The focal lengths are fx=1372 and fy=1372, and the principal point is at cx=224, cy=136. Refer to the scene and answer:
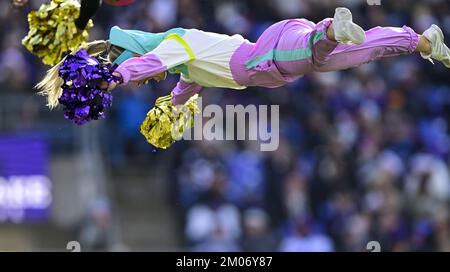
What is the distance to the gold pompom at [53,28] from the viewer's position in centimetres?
899

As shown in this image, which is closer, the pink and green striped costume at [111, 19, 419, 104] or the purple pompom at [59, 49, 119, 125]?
the purple pompom at [59, 49, 119, 125]

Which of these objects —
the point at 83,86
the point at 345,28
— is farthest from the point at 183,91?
the point at 345,28

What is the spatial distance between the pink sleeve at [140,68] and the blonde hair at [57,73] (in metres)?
0.38

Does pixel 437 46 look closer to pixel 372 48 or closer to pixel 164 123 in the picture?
pixel 372 48

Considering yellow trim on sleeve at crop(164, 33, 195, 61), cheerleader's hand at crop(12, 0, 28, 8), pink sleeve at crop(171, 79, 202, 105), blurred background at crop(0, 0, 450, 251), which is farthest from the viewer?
blurred background at crop(0, 0, 450, 251)

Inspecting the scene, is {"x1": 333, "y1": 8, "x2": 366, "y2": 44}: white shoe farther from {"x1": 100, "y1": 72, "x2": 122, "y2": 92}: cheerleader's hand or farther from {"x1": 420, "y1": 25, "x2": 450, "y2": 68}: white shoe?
{"x1": 100, "y1": 72, "x2": 122, "y2": 92}: cheerleader's hand

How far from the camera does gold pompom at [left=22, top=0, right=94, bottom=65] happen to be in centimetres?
899

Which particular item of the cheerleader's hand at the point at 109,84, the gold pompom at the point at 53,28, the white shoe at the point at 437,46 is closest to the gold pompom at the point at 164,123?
the cheerleader's hand at the point at 109,84

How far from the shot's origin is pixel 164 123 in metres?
9.62

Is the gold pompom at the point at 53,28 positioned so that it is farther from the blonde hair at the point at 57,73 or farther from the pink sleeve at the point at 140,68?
the pink sleeve at the point at 140,68

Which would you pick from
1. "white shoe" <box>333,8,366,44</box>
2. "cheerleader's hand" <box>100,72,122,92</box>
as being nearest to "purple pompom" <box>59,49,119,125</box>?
"cheerleader's hand" <box>100,72,122,92</box>

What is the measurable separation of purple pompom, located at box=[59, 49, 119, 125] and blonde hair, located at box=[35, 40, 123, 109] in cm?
16

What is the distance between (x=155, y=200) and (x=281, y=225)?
1778 mm

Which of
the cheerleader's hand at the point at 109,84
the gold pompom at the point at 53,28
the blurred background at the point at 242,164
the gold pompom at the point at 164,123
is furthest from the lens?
the blurred background at the point at 242,164
